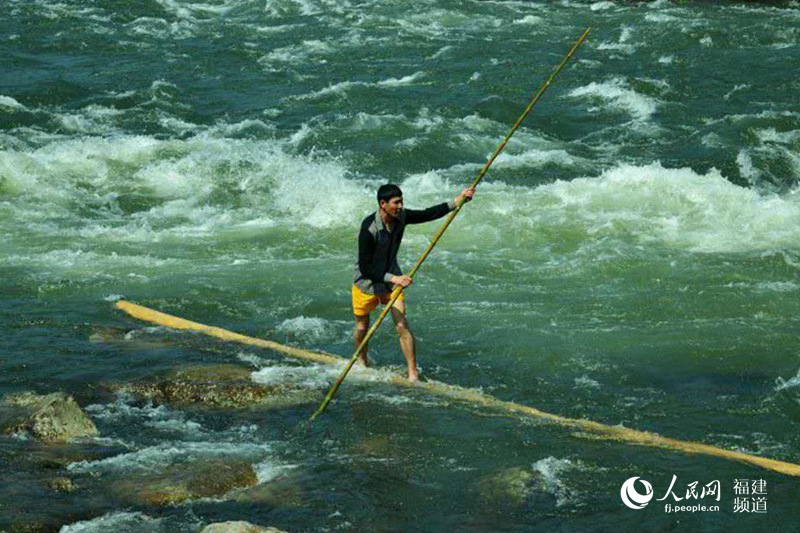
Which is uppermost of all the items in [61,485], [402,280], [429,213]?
[429,213]

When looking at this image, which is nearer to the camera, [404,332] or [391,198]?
[391,198]

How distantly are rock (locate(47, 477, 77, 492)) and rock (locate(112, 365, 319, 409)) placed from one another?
153 cm

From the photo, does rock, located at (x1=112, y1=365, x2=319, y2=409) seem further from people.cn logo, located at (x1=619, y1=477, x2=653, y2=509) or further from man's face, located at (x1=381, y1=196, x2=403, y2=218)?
people.cn logo, located at (x1=619, y1=477, x2=653, y2=509)

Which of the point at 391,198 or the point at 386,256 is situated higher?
the point at 391,198

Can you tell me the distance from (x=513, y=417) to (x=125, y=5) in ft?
61.0

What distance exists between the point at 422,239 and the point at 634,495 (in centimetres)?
637

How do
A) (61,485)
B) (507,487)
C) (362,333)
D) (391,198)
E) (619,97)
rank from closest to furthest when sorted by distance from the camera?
(61,485), (507,487), (391,198), (362,333), (619,97)

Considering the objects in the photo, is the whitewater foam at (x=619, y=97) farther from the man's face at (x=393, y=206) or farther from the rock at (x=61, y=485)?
the rock at (x=61, y=485)

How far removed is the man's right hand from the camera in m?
8.26

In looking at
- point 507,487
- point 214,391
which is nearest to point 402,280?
point 214,391

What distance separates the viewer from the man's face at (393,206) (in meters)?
8.29

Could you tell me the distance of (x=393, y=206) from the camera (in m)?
8.31

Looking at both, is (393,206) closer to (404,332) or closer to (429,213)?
(429,213)

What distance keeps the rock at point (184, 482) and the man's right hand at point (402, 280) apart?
172 centimetres
